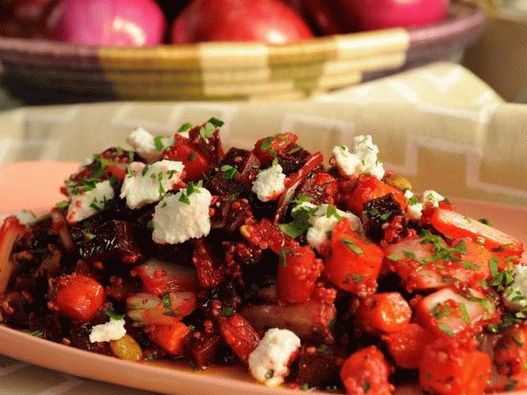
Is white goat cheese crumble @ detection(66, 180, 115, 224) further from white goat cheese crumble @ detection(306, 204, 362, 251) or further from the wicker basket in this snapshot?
the wicker basket

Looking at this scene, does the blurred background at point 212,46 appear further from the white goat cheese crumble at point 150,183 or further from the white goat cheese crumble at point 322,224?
the white goat cheese crumble at point 322,224

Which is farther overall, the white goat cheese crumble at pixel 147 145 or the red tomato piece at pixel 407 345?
the white goat cheese crumble at pixel 147 145

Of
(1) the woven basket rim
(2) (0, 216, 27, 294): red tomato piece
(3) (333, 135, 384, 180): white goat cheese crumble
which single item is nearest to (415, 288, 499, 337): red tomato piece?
(3) (333, 135, 384, 180): white goat cheese crumble

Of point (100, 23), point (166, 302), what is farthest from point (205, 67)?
point (166, 302)

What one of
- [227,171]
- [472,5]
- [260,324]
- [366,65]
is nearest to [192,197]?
[227,171]

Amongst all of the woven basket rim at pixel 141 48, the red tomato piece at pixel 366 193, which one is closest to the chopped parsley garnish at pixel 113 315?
the red tomato piece at pixel 366 193

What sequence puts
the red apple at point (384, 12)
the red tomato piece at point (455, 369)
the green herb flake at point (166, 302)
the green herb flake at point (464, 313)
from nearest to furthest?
the red tomato piece at point (455, 369) < the green herb flake at point (464, 313) < the green herb flake at point (166, 302) < the red apple at point (384, 12)

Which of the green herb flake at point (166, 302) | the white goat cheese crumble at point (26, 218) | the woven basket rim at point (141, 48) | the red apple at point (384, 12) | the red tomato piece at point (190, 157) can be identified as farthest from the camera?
the red apple at point (384, 12)

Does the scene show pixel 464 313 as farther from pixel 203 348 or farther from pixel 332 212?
pixel 203 348

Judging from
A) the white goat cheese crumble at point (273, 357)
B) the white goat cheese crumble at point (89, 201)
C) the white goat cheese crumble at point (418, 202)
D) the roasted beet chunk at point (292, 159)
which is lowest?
the white goat cheese crumble at point (273, 357)
